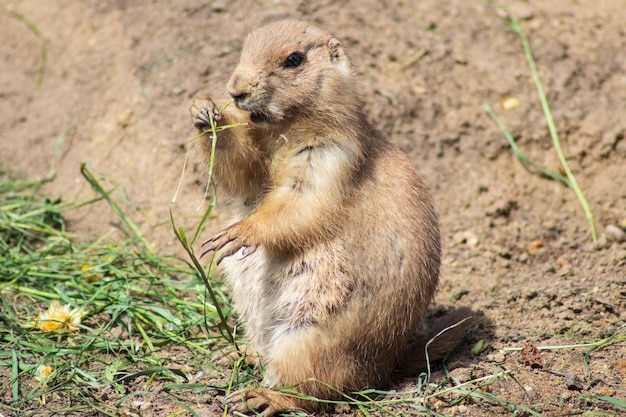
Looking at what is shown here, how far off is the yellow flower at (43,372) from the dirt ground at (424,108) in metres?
1.73

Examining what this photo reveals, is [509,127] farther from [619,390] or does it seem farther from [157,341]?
[157,341]

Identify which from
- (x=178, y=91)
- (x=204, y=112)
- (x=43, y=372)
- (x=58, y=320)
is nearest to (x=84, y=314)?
(x=58, y=320)

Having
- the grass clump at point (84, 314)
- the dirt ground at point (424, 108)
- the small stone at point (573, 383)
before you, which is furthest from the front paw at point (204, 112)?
the small stone at point (573, 383)

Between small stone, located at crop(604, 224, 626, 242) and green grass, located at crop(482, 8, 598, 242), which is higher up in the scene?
green grass, located at crop(482, 8, 598, 242)

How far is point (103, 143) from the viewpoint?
6.88 meters

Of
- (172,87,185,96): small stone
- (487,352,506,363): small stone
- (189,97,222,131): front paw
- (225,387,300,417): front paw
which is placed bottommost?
(487,352,506,363): small stone

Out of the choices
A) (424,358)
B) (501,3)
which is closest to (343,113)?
(424,358)

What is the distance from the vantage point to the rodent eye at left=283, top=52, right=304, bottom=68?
165 inches

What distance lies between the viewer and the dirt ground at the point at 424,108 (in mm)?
6098

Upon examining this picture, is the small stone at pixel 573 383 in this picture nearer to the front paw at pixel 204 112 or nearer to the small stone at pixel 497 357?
the small stone at pixel 497 357

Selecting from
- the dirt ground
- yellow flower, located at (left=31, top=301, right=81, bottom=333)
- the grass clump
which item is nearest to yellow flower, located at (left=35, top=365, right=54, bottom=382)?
the grass clump

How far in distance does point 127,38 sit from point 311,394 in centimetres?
476

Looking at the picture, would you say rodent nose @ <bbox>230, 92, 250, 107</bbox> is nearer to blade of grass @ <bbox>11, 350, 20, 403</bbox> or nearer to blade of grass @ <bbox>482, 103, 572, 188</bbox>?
blade of grass @ <bbox>11, 350, 20, 403</bbox>

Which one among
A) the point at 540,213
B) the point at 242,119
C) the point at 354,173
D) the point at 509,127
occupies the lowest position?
the point at 540,213
